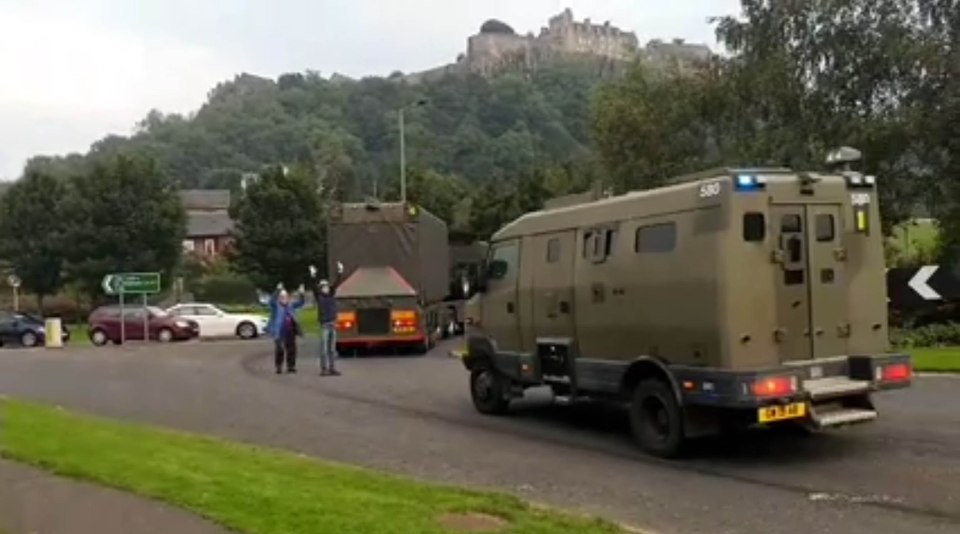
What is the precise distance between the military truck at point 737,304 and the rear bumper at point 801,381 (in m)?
0.01

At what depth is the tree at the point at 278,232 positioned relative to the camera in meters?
58.9

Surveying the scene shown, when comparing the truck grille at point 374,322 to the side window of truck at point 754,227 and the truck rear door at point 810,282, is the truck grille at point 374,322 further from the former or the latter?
the side window of truck at point 754,227

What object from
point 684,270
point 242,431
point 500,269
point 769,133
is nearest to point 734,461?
point 684,270

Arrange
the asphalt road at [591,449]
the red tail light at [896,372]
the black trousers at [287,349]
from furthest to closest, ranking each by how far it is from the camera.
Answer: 1. the black trousers at [287,349]
2. the red tail light at [896,372]
3. the asphalt road at [591,449]

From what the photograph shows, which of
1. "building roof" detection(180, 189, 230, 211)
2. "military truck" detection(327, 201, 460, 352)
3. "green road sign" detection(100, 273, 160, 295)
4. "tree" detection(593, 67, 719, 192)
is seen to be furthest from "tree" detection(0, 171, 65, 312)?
"building roof" detection(180, 189, 230, 211)

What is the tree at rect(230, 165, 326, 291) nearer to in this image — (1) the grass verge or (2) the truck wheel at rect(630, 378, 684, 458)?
(1) the grass verge

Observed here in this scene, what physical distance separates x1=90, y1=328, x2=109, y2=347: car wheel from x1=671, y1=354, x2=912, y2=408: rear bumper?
119ft

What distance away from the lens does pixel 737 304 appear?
430 inches

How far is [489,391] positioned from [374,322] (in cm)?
1323

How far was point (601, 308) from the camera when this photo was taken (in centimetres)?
1287

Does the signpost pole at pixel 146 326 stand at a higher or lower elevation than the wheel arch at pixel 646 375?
higher

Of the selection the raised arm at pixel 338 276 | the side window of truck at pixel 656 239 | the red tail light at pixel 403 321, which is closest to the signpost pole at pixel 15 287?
the raised arm at pixel 338 276

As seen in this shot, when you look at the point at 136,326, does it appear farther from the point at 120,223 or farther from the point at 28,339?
the point at 120,223

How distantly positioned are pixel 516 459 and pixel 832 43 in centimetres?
2491
